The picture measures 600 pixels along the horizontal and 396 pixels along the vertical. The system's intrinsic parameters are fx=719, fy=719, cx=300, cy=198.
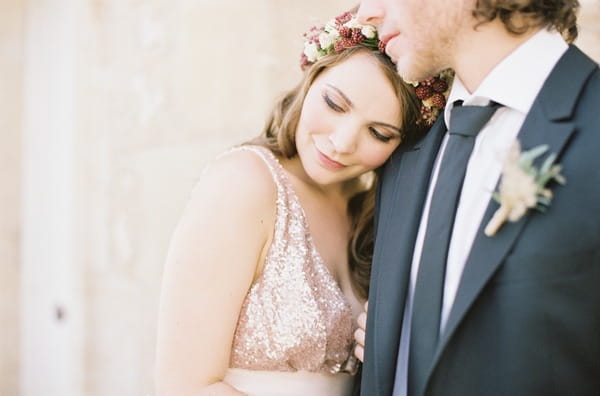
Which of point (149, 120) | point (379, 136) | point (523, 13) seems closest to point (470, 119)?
point (523, 13)

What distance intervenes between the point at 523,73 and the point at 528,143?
0.22 metres

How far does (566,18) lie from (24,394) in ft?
13.9

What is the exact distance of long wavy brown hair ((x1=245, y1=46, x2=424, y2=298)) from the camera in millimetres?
2080

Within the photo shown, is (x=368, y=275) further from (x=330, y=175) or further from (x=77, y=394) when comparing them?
(x=77, y=394)

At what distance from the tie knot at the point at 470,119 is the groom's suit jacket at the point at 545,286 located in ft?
0.51

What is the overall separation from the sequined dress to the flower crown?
37 cm

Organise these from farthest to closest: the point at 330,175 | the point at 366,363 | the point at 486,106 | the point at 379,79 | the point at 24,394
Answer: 1. the point at 24,394
2. the point at 330,175
3. the point at 379,79
4. the point at 366,363
5. the point at 486,106

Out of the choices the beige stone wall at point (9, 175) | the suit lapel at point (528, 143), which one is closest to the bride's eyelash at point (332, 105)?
the suit lapel at point (528, 143)

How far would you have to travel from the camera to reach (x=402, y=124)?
2102 mm

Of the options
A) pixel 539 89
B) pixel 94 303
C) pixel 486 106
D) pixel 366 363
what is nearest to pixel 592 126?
pixel 539 89

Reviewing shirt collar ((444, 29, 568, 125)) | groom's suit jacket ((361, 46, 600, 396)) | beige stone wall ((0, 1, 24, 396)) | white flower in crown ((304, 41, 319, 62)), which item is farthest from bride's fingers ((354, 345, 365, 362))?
beige stone wall ((0, 1, 24, 396))

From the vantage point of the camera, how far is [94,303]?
4340mm

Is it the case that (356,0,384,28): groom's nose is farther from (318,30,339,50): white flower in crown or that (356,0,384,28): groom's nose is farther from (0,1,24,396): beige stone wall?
(0,1,24,396): beige stone wall

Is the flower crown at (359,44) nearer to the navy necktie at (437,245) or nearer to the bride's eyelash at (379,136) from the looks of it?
the bride's eyelash at (379,136)
